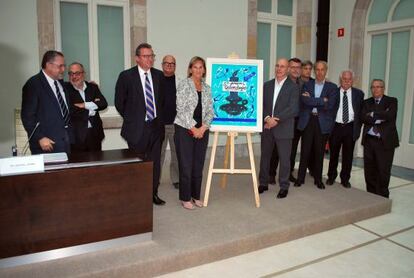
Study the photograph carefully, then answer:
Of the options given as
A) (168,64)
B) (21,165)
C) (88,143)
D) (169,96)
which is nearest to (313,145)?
(169,96)

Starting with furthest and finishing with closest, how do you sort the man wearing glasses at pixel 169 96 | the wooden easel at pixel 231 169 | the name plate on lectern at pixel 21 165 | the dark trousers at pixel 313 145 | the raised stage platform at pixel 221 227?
the dark trousers at pixel 313 145 → the man wearing glasses at pixel 169 96 → the wooden easel at pixel 231 169 → the raised stage platform at pixel 221 227 → the name plate on lectern at pixel 21 165

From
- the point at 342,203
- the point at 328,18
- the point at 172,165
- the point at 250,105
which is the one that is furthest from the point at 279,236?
the point at 328,18

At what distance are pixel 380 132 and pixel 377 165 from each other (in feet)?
1.36

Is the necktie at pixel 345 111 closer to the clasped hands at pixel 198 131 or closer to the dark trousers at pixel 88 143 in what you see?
the clasped hands at pixel 198 131

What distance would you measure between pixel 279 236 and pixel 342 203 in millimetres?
1090

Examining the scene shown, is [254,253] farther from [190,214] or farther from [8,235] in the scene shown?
[8,235]

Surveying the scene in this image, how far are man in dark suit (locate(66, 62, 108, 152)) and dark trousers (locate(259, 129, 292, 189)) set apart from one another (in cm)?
182

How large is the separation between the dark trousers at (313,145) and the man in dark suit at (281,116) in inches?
Answer: 18.7

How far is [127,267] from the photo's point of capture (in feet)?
8.23

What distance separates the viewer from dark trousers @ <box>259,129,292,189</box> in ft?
13.1

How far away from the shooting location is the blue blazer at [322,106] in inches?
164

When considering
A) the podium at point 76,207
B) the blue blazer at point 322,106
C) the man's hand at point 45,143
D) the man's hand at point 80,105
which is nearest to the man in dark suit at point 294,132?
the blue blazer at point 322,106

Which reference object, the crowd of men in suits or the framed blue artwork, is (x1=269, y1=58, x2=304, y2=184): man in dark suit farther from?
the framed blue artwork

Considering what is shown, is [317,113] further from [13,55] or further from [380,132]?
[13,55]
